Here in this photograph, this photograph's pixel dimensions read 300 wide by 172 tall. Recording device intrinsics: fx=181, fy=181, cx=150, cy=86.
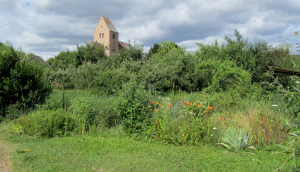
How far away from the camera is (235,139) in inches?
171

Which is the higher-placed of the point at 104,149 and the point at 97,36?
the point at 97,36

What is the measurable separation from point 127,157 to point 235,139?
2.58 m

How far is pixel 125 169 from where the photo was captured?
3.47m

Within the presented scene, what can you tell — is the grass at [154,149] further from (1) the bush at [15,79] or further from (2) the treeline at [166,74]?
(2) the treeline at [166,74]

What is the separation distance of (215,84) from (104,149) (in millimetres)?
7360

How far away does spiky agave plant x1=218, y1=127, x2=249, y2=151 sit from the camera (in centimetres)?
431

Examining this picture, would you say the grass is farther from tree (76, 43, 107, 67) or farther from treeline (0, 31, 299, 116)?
tree (76, 43, 107, 67)

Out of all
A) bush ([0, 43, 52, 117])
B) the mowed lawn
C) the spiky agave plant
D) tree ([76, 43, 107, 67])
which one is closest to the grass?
the mowed lawn

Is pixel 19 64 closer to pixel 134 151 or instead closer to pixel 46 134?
pixel 46 134

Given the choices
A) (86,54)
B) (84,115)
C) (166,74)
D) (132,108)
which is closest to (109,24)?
(86,54)

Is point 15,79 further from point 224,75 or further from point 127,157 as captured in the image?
point 224,75

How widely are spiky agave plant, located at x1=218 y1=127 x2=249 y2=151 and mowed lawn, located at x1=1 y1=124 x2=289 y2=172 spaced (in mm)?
180

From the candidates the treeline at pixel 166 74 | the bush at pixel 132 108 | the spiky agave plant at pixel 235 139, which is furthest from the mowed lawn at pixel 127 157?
Result: the treeline at pixel 166 74

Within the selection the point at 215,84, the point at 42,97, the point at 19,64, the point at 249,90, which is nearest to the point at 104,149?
the point at 42,97
